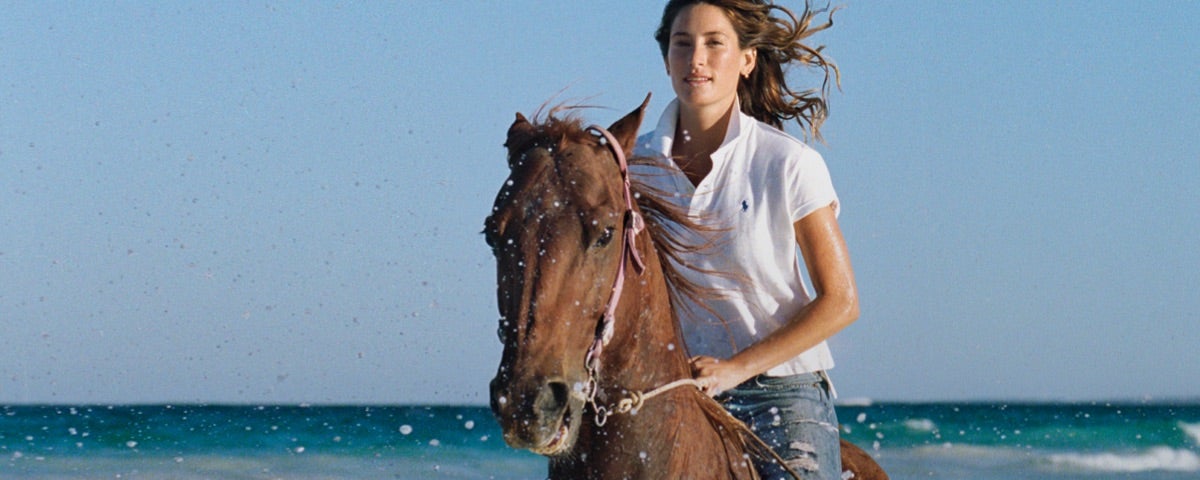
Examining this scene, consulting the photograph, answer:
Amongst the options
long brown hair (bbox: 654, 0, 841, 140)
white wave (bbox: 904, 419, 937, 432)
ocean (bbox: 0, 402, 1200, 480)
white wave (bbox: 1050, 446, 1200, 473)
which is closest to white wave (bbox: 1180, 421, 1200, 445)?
ocean (bbox: 0, 402, 1200, 480)

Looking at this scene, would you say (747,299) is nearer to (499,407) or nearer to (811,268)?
(811,268)

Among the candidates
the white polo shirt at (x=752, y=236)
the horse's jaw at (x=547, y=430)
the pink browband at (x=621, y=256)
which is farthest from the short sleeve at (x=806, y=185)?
the horse's jaw at (x=547, y=430)

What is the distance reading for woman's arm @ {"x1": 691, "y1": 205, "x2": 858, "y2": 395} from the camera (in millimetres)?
3533

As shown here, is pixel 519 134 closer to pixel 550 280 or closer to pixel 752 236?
pixel 550 280

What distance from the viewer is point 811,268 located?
371cm

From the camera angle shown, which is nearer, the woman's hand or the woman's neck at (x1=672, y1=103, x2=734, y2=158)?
the woman's hand

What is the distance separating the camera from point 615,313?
10.3 ft

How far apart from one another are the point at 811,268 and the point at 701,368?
45cm

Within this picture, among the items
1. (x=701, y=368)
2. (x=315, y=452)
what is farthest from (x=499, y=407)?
→ (x=315, y=452)

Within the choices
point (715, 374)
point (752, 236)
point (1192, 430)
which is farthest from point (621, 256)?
point (1192, 430)

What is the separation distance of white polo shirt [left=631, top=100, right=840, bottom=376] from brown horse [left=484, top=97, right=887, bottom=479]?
0.78ft

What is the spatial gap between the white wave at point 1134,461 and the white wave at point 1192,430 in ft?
7.51

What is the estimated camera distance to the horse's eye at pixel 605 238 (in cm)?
302

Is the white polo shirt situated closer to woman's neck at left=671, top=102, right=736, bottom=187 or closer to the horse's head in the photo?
woman's neck at left=671, top=102, right=736, bottom=187
